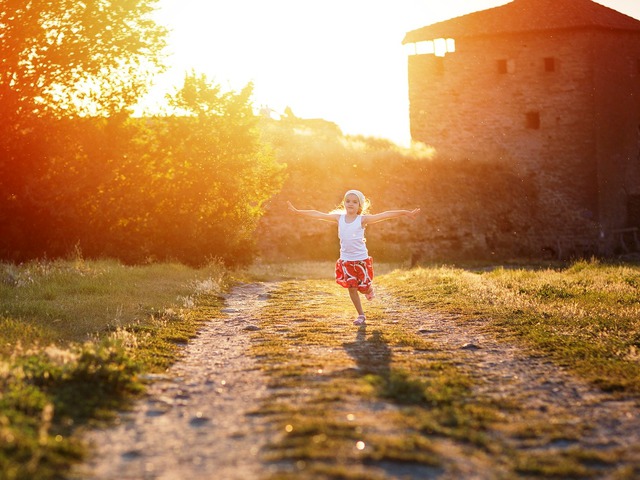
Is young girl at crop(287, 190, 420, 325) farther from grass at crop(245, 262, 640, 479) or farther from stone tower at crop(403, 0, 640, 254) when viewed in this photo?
stone tower at crop(403, 0, 640, 254)

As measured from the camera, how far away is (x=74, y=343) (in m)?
8.54

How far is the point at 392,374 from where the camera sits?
695 centimetres

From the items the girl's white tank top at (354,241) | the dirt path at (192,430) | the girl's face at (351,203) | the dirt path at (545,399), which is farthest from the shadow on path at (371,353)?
the girl's face at (351,203)

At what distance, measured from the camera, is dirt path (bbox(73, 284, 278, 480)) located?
4398 millimetres

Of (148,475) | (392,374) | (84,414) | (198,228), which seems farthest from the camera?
(198,228)

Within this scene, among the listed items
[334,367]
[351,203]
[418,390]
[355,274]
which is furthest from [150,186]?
[418,390]

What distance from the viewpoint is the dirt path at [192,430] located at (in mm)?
4398

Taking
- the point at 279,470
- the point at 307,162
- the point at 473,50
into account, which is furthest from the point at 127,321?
the point at 473,50

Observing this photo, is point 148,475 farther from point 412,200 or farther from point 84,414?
point 412,200

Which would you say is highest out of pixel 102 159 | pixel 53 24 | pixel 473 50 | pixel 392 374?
pixel 473 50

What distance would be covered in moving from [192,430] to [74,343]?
3825mm

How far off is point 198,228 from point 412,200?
54.4 ft

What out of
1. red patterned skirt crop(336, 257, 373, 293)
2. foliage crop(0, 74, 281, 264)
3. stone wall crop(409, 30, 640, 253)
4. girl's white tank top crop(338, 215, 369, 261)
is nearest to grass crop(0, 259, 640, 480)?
red patterned skirt crop(336, 257, 373, 293)

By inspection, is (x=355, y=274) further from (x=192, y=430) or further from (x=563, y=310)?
(x=192, y=430)
